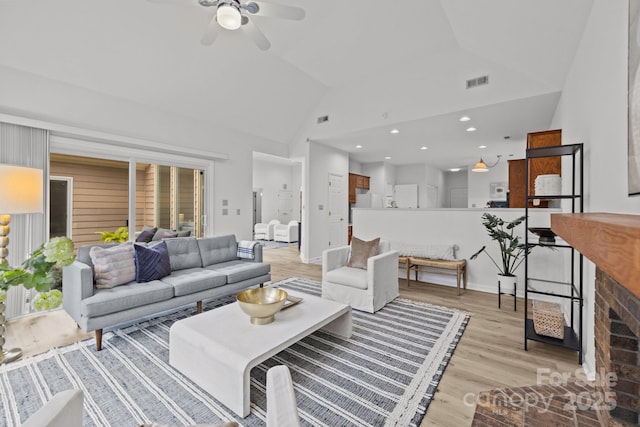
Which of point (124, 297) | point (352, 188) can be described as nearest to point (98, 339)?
point (124, 297)

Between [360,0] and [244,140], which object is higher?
[360,0]

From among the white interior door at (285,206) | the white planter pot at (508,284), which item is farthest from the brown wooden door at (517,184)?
the white interior door at (285,206)

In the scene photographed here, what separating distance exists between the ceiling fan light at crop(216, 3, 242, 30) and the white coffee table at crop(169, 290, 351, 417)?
2.44 meters

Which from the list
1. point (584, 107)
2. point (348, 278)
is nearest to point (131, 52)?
point (348, 278)

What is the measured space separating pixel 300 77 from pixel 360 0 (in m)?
Result: 1.81

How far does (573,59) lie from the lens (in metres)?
2.85

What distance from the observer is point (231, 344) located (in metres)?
1.87

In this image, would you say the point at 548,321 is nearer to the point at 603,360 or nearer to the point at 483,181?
the point at 603,360

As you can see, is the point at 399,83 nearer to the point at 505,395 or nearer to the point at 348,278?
the point at 348,278

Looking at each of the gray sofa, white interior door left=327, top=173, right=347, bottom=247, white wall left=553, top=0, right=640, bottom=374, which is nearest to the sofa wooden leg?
the gray sofa

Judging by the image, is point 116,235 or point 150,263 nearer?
point 150,263

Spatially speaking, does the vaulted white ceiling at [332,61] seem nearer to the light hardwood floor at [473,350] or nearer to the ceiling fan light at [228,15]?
the ceiling fan light at [228,15]

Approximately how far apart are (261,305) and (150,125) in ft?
11.8

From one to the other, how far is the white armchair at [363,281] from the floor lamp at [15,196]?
110 inches
